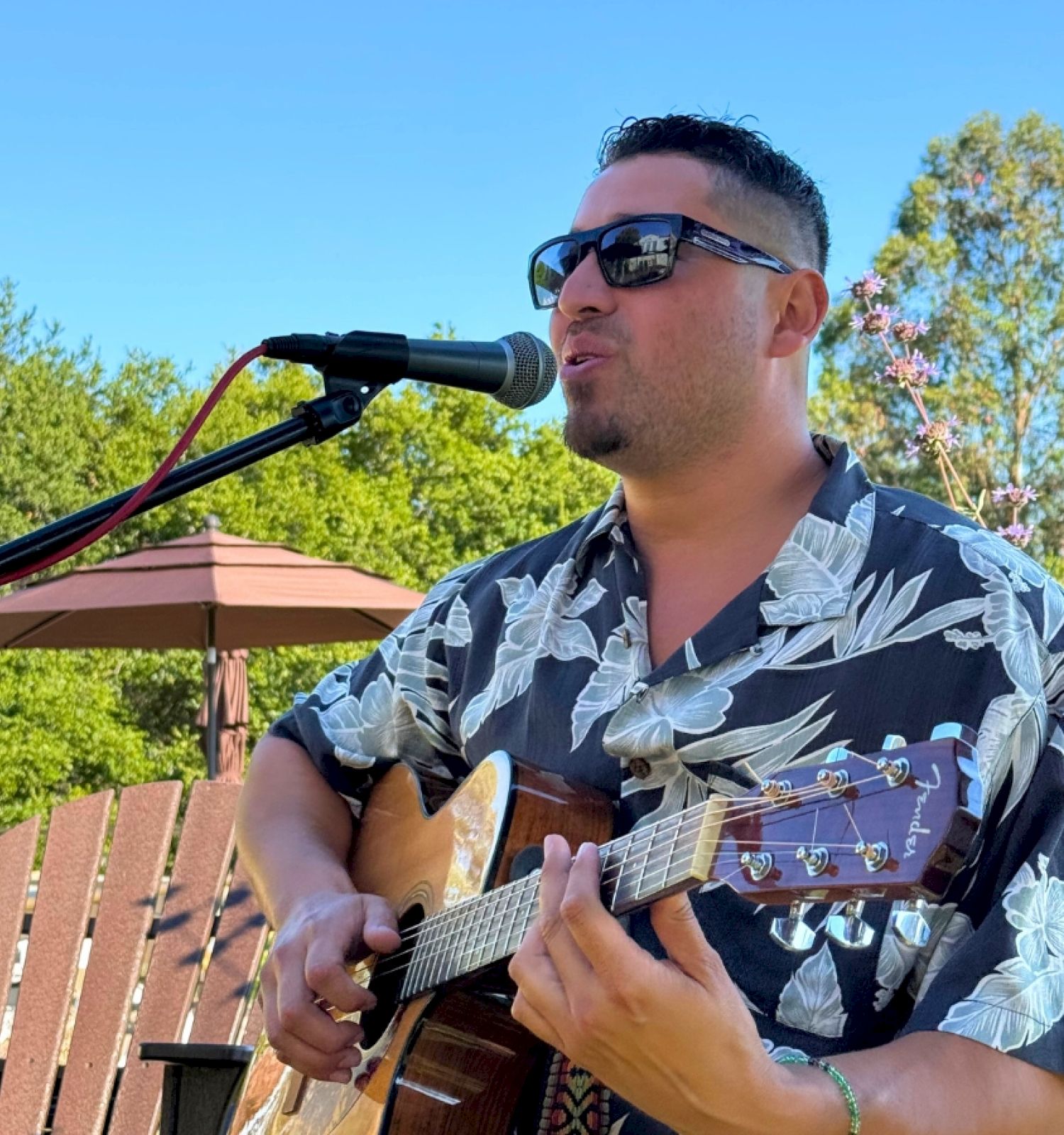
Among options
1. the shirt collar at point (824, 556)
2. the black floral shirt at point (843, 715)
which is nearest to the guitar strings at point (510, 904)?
the black floral shirt at point (843, 715)

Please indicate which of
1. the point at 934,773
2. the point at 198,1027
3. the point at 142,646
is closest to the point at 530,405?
the point at 934,773

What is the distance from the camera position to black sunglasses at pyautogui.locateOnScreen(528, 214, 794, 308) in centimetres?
230

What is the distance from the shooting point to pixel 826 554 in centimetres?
202

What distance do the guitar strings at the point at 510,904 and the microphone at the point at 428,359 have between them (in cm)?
75

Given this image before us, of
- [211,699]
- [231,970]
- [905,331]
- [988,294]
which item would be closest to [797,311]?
[905,331]

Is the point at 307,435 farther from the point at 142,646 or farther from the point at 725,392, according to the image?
the point at 142,646

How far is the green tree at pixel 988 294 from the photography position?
27.2 meters

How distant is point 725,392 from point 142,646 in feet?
24.6

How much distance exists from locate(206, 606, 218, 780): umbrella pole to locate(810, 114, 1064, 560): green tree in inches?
781

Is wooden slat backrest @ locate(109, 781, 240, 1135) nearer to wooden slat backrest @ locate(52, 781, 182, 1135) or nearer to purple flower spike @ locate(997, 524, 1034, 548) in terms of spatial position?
wooden slat backrest @ locate(52, 781, 182, 1135)

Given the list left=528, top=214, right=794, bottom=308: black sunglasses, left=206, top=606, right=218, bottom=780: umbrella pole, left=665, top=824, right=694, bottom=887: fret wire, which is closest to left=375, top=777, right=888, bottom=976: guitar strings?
left=665, top=824, right=694, bottom=887: fret wire

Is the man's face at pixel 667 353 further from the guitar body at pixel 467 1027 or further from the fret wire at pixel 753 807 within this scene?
the fret wire at pixel 753 807

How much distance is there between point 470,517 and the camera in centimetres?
2681

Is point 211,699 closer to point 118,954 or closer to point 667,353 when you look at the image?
point 118,954
